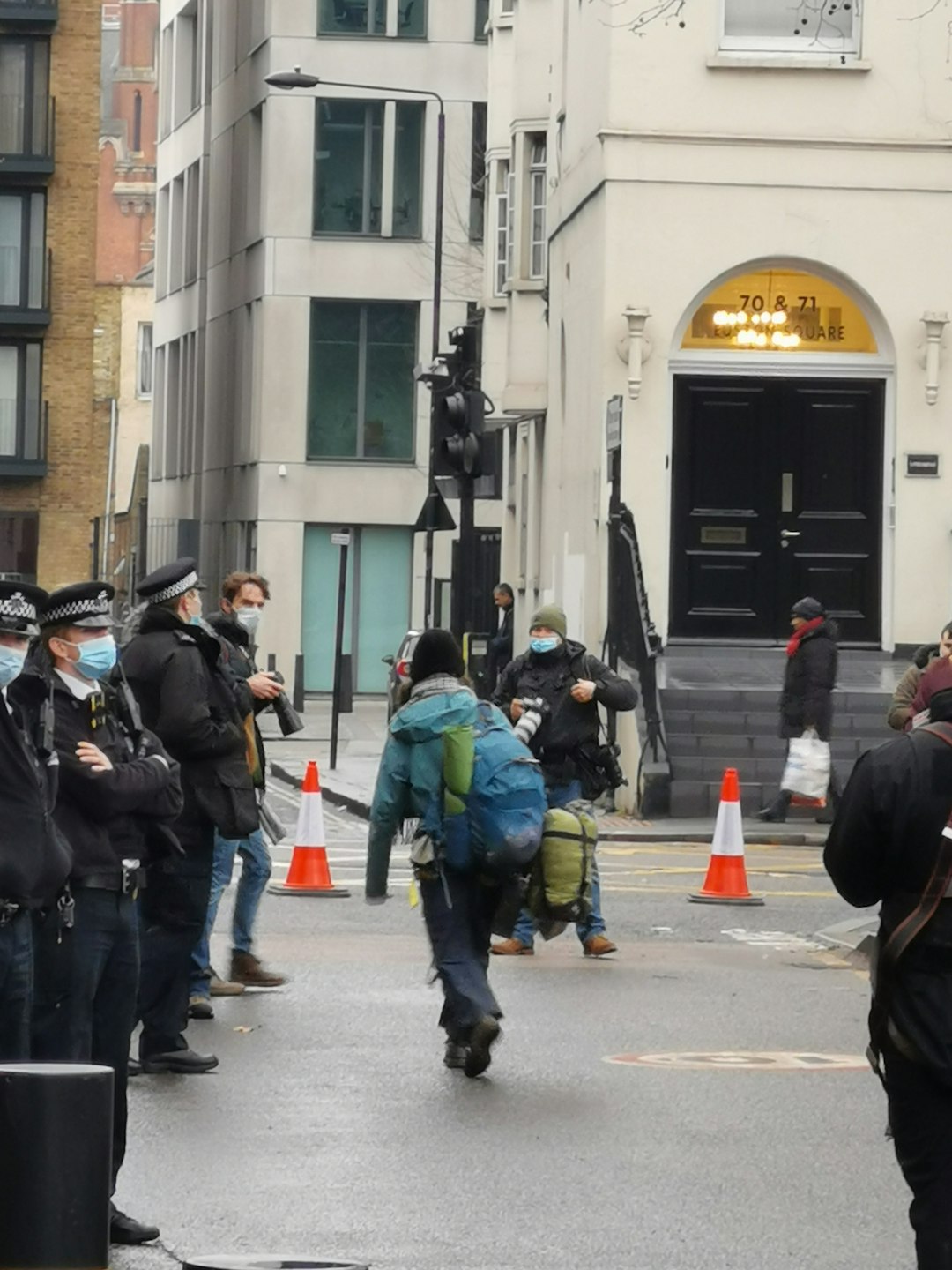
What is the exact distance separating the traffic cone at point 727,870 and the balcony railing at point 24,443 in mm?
45240

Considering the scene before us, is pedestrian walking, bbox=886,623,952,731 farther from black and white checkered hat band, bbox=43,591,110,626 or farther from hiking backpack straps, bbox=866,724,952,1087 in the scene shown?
hiking backpack straps, bbox=866,724,952,1087

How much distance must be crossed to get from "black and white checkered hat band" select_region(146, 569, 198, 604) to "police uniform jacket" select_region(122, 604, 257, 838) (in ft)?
0.13

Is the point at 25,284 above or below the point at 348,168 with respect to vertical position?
below

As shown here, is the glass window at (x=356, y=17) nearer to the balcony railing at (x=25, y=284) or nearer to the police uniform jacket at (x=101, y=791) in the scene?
the balcony railing at (x=25, y=284)

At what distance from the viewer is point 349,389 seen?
53406 mm

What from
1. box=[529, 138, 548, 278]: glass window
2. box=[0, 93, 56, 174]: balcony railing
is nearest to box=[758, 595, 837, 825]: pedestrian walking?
box=[529, 138, 548, 278]: glass window

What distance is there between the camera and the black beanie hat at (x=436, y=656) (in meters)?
11.0

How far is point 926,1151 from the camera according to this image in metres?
6.32

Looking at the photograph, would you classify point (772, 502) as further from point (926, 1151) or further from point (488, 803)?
point (926, 1151)

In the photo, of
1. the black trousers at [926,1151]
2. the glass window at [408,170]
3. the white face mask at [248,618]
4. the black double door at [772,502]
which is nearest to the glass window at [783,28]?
the black double door at [772,502]

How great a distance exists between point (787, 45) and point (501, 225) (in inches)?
562

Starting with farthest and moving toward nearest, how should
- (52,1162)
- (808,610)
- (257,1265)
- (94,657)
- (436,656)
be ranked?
1. (808,610)
2. (436,656)
3. (94,657)
4. (52,1162)
5. (257,1265)

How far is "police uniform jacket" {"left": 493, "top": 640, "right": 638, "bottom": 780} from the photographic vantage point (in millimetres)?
14758

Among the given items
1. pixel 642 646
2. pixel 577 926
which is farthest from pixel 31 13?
pixel 577 926
